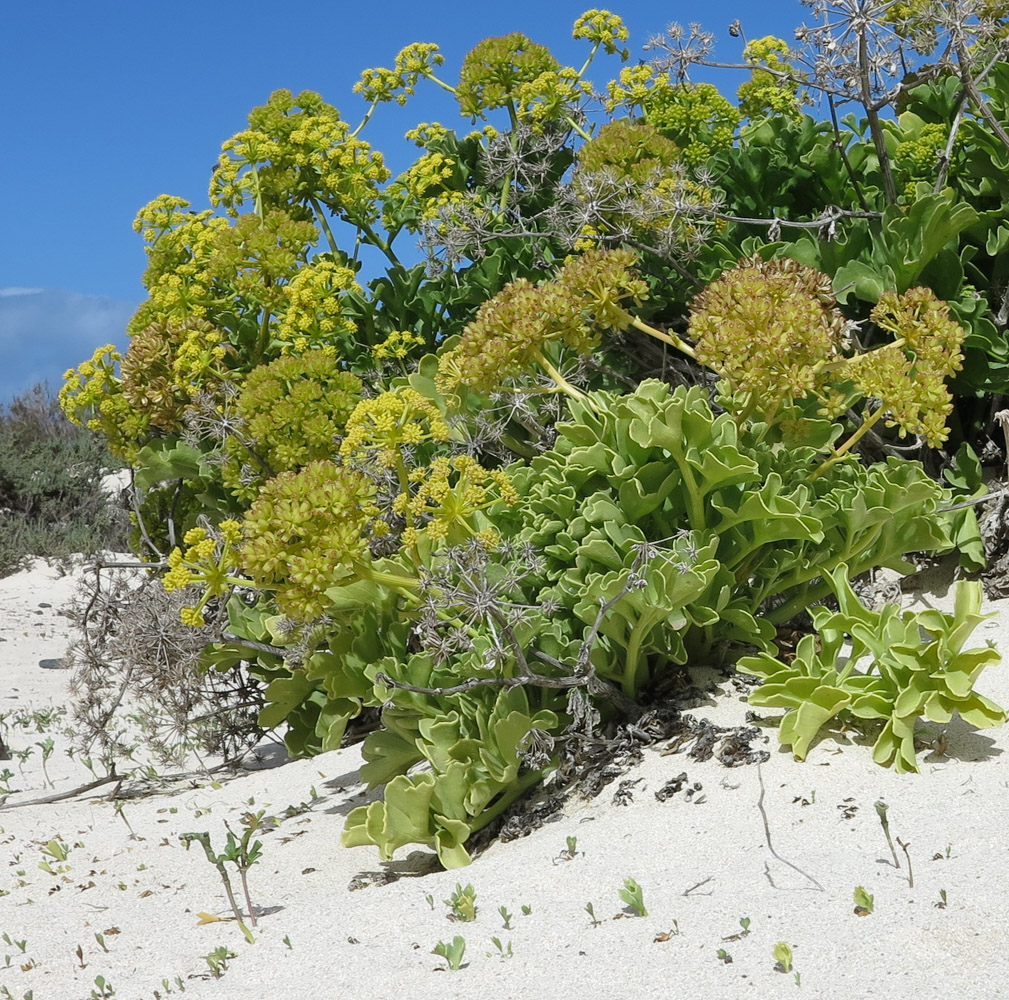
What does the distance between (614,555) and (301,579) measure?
3.20ft

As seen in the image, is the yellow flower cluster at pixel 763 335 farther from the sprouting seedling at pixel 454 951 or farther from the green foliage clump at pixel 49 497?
the green foliage clump at pixel 49 497

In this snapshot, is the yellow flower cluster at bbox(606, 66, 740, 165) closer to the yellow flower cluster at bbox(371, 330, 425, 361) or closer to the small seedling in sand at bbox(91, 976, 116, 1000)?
the yellow flower cluster at bbox(371, 330, 425, 361)

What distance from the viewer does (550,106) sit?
575cm

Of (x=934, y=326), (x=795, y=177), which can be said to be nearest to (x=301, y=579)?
(x=934, y=326)

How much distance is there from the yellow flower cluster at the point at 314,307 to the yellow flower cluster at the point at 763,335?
2100 mm

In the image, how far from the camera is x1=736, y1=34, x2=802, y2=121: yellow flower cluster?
5.70 meters

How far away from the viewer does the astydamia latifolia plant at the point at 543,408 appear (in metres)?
3.50

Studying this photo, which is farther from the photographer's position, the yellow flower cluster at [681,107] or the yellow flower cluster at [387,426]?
the yellow flower cluster at [681,107]

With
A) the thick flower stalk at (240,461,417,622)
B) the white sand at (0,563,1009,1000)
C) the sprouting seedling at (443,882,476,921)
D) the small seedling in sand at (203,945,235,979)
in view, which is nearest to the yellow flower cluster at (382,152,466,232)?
the thick flower stalk at (240,461,417,622)

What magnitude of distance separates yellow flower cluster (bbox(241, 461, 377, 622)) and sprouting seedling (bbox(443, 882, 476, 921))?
2.89 ft

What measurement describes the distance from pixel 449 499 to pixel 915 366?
1592 mm

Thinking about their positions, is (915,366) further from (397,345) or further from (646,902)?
(397,345)

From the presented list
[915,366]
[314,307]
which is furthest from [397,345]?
[915,366]

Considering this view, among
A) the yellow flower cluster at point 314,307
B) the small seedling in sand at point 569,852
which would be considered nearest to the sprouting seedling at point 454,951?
the small seedling in sand at point 569,852
